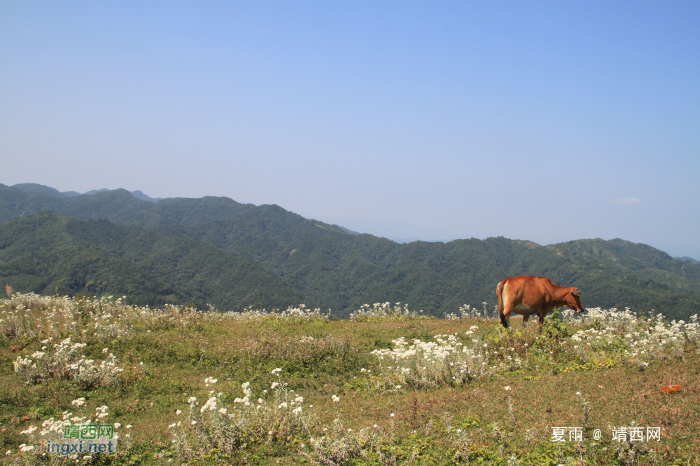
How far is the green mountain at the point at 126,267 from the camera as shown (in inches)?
3755

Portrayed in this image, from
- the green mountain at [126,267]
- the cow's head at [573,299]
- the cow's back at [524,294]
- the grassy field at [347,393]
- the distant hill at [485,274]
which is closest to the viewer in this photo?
the grassy field at [347,393]

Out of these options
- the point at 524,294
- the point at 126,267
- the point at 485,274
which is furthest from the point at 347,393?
the point at 485,274

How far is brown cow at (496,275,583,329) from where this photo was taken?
1087 centimetres

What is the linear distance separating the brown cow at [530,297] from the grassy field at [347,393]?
2.08ft

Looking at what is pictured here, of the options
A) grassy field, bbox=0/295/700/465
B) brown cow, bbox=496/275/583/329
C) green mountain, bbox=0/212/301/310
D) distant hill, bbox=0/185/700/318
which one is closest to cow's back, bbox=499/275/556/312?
brown cow, bbox=496/275/583/329

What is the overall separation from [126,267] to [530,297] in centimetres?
11199

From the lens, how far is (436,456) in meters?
4.95

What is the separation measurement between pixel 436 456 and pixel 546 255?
144 m

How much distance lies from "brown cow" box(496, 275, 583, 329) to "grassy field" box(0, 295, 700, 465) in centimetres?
63

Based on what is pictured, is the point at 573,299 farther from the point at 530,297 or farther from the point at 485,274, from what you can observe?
the point at 485,274

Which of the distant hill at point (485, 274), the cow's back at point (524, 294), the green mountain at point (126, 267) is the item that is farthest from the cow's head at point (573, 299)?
the green mountain at point (126, 267)

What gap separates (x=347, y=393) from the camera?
8.23 metres

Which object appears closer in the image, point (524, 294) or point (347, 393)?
point (347, 393)

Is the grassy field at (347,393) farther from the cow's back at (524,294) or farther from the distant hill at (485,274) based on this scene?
the distant hill at (485,274)
